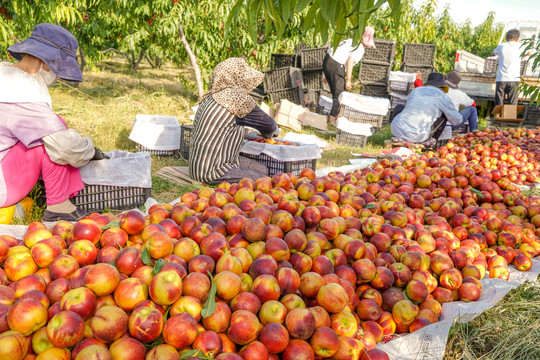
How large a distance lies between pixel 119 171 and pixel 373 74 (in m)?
8.03

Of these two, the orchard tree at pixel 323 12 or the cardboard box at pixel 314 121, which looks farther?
the cardboard box at pixel 314 121

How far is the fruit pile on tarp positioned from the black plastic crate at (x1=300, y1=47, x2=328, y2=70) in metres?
8.01

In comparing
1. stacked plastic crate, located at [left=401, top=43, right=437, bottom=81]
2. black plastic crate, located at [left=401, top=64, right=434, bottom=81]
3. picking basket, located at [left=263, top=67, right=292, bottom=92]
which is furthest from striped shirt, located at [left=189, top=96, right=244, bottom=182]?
stacked plastic crate, located at [left=401, top=43, right=437, bottom=81]

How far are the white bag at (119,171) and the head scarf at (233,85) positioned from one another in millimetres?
1096

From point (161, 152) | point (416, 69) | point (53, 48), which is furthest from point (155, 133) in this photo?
point (416, 69)

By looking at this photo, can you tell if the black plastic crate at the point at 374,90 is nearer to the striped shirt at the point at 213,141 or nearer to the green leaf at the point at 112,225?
the striped shirt at the point at 213,141

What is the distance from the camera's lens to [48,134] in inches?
114

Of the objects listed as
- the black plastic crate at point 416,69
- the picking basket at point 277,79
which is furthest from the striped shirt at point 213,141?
Answer: the black plastic crate at point 416,69

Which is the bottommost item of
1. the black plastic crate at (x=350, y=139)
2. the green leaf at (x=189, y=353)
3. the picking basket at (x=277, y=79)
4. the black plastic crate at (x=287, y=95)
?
the black plastic crate at (x=350, y=139)

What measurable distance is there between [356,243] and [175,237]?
847 millimetres

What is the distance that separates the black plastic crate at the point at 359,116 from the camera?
310 inches

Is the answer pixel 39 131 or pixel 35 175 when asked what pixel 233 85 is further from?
pixel 35 175

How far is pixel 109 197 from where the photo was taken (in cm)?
363

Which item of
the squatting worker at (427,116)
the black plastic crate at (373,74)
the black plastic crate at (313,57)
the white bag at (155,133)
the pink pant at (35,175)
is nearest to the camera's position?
the pink pant at (35,175)
